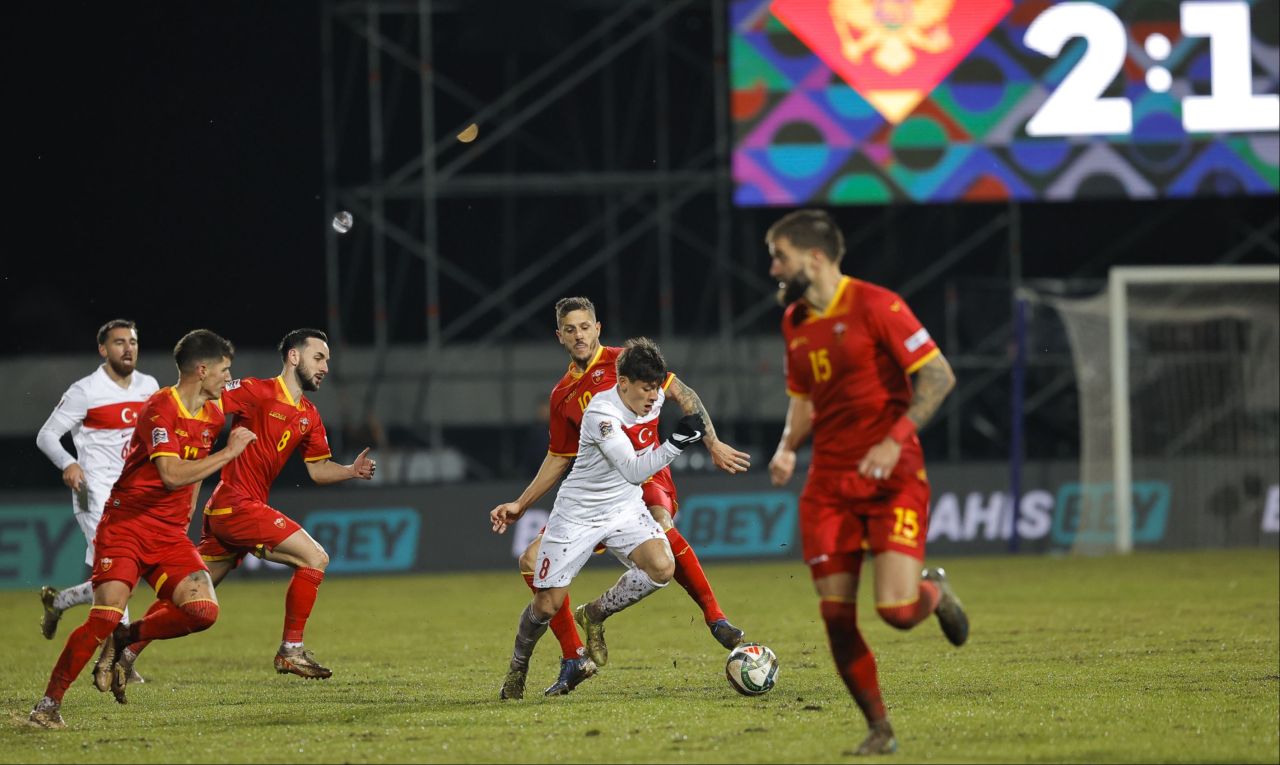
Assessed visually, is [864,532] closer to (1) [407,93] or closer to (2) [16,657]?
(2) [16,657]

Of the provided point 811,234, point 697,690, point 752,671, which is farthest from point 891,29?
point 811,234

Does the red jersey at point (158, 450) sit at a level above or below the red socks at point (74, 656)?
above

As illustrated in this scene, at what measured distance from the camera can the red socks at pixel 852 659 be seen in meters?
7.11

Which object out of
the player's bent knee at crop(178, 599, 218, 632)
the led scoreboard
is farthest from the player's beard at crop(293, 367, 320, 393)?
the led scoreboard

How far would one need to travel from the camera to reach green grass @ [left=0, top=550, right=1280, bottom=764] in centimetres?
748

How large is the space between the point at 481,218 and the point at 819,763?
62.4ft

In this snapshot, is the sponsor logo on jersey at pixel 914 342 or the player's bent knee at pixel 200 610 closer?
the sponsor logo on jersey at pixel 914 342

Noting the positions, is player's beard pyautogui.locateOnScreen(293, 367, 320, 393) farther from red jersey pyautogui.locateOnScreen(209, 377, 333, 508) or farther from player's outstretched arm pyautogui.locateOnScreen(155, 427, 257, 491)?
player's outstretched arm pyautogui.locateOnScreen(155, 427, 257, 491)

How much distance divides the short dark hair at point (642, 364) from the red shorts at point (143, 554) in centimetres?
246

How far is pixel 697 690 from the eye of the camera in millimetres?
9492

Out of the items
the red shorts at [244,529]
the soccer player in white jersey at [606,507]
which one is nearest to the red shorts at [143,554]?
the red shorts at [244,529]

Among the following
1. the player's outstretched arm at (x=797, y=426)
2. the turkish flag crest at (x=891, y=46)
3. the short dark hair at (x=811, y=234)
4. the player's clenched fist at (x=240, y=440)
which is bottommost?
the player's clenched fist at (x=240, y=440)

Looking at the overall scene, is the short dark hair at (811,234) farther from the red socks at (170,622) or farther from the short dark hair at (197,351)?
the red socks at (170,622)

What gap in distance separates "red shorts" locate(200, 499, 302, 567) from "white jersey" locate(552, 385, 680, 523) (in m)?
2.20
